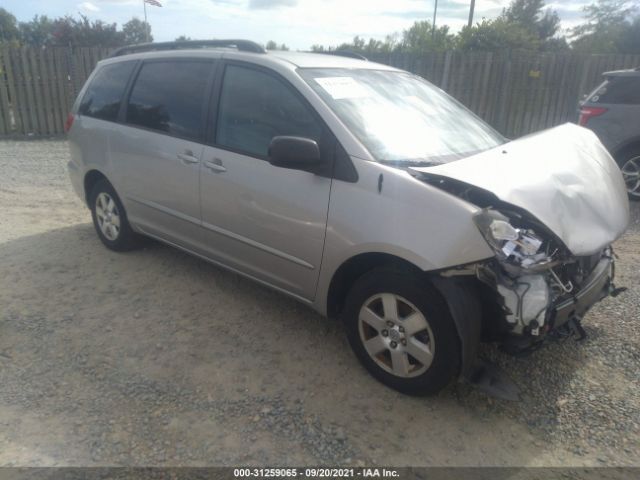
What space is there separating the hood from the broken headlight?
11 cm

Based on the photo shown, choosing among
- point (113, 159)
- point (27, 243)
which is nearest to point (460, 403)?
point (113, 159)

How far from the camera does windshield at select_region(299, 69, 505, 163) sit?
9.67 feet

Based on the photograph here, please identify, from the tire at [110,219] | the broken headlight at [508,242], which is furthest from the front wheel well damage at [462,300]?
the tire at [110,219]

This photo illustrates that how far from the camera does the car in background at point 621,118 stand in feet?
20.9

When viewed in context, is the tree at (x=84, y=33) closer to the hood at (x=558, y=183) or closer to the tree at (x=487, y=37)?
the tree at (x=487, y=37)

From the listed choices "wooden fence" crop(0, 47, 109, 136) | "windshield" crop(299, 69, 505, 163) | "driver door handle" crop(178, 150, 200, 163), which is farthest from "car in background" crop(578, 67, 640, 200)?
"wooden fence" crop(0, 47, 109, 136)

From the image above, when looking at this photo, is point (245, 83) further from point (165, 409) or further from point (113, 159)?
point (165, 409)

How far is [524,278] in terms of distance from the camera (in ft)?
7.87

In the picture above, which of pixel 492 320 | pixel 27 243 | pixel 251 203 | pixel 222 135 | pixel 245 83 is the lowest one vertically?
pixel 27 243

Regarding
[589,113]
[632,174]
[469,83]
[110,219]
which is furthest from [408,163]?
[469,83]

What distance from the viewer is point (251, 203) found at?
10.7 ft

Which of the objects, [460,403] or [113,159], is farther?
[113,159]

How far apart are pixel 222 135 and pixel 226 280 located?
4.37ft

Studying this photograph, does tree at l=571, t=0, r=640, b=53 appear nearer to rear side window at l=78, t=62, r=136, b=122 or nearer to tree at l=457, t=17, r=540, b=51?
Answer: tree at l=457, t=17, r=540, b=51
